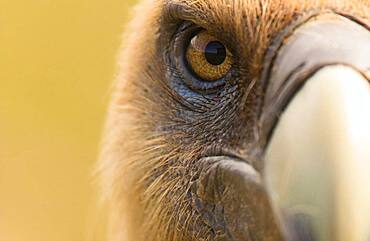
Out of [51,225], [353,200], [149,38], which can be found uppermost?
[149,38]

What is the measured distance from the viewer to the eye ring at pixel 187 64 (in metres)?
1.94

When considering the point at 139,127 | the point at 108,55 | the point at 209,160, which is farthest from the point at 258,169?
the point at 108,55

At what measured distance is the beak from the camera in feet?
5.11

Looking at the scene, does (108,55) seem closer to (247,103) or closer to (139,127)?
(139,127)

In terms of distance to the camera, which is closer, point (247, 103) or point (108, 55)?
point (247, 103)

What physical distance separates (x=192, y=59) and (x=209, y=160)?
0.74 feet

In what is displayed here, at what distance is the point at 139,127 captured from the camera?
7.19ft

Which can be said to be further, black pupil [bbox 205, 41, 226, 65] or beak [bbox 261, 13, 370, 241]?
black pupil [bbox 205, 41, 226, 65]

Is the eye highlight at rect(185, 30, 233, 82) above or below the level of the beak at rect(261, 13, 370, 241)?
above

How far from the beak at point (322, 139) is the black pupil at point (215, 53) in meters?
0.20

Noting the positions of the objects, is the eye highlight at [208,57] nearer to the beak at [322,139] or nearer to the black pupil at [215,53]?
the black pupil at [215,53]

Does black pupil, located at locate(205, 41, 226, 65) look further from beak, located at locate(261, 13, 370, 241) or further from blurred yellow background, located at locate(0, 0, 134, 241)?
blurred yellow background, located at locate(0, 0, 134, 241)

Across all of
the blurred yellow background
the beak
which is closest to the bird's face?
the beak

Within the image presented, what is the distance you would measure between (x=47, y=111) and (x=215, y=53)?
1889 millimetres
